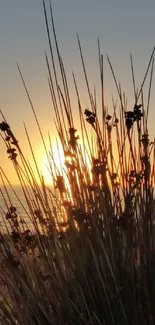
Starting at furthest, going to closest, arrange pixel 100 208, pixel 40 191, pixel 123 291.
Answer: pixel 40 191 → pixel 100 208 → pixel 123 291

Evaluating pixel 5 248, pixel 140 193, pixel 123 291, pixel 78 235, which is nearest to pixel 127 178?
pixel 140 193

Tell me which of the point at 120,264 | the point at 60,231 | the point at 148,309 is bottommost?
the point at 148,309

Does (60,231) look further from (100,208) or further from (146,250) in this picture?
(146,250)

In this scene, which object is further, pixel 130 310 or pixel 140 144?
pixel 140 144

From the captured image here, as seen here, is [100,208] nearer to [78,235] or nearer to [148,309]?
[78,235]

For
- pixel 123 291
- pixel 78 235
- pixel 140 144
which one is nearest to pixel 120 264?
pixel 123 291

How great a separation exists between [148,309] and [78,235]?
50 centimetres

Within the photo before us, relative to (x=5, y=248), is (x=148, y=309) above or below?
below

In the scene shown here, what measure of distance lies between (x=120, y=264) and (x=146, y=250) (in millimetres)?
150

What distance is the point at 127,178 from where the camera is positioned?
2553 mm

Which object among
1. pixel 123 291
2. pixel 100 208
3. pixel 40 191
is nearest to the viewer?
pixel 123 291

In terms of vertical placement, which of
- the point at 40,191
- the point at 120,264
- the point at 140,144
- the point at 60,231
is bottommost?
the point at 120,264

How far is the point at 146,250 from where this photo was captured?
7.81 ft

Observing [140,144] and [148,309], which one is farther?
[140,144]
